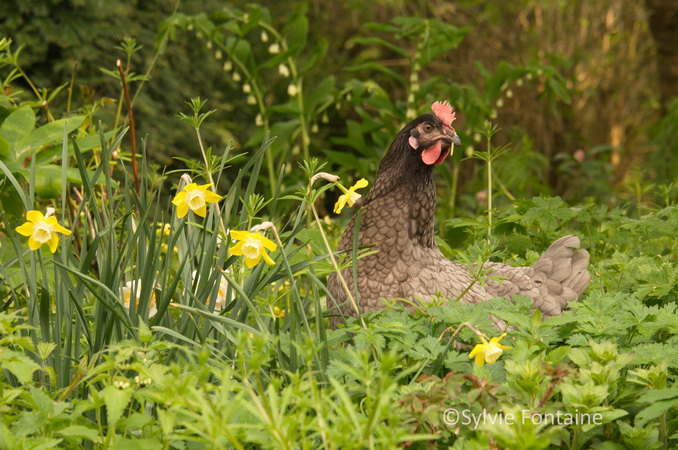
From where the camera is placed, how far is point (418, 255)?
2.54 meters

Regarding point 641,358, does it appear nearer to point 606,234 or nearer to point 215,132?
point 606,234

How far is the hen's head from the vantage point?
259 centimetres

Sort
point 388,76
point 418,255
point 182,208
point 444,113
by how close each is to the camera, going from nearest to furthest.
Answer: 1. point 182,208
2. point 418,255
3. point 444,113
4. point 388,76

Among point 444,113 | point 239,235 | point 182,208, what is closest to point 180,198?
point 182,208

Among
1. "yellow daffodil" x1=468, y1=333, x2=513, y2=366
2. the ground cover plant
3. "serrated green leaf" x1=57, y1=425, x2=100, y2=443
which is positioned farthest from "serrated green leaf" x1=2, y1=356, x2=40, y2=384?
"yellow daffodil" x1=468, y1=333, x2=513, y2=366

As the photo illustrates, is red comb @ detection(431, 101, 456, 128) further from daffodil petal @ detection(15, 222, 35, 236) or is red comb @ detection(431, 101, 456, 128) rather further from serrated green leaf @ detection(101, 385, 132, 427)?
serrated green leaf @ detection(101, 385, 132, 427)

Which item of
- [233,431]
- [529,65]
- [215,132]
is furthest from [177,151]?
[233,431]

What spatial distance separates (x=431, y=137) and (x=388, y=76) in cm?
552

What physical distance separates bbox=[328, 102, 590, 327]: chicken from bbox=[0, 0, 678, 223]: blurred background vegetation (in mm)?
1350

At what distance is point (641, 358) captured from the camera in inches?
71.3

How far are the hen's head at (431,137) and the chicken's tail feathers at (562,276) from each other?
0.56 meters

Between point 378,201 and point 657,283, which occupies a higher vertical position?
point 378,201

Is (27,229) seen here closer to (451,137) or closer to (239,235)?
(239,235)

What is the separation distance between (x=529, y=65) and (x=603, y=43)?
4437mm
